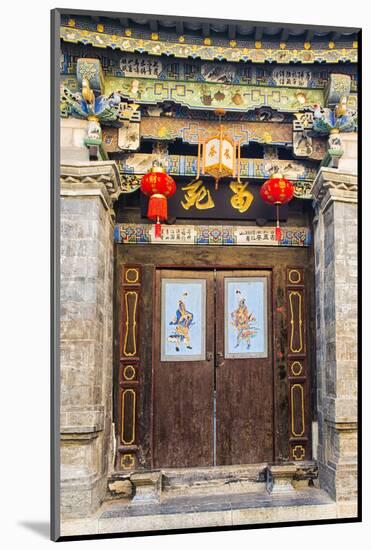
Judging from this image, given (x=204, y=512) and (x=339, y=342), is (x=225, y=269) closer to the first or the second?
(x=339, y=342)

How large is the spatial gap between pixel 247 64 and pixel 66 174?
1534 mm

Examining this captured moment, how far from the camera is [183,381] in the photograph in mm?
3875

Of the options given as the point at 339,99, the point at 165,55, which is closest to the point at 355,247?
the point at 339,99

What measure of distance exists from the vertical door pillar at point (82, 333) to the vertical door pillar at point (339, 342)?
1553 mm

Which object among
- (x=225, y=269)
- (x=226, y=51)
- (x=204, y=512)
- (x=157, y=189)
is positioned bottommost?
(x=204, y=512)

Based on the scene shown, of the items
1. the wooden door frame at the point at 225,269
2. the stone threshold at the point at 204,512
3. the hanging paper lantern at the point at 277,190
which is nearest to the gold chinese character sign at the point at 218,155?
the hanging paper lantern at the point at 277,190

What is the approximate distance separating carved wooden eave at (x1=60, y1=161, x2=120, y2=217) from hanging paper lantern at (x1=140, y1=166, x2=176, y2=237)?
237mm

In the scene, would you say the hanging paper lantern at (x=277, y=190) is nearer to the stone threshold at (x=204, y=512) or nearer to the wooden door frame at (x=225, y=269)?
the wooden door frame at (x=225, y=269)

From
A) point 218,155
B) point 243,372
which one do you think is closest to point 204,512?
point 243,372

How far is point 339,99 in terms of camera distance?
3654mm

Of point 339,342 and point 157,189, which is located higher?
point 157,189

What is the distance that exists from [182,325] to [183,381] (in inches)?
16.3

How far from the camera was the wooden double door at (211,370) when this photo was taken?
3.87 metres

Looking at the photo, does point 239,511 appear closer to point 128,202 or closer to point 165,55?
point 128,202
